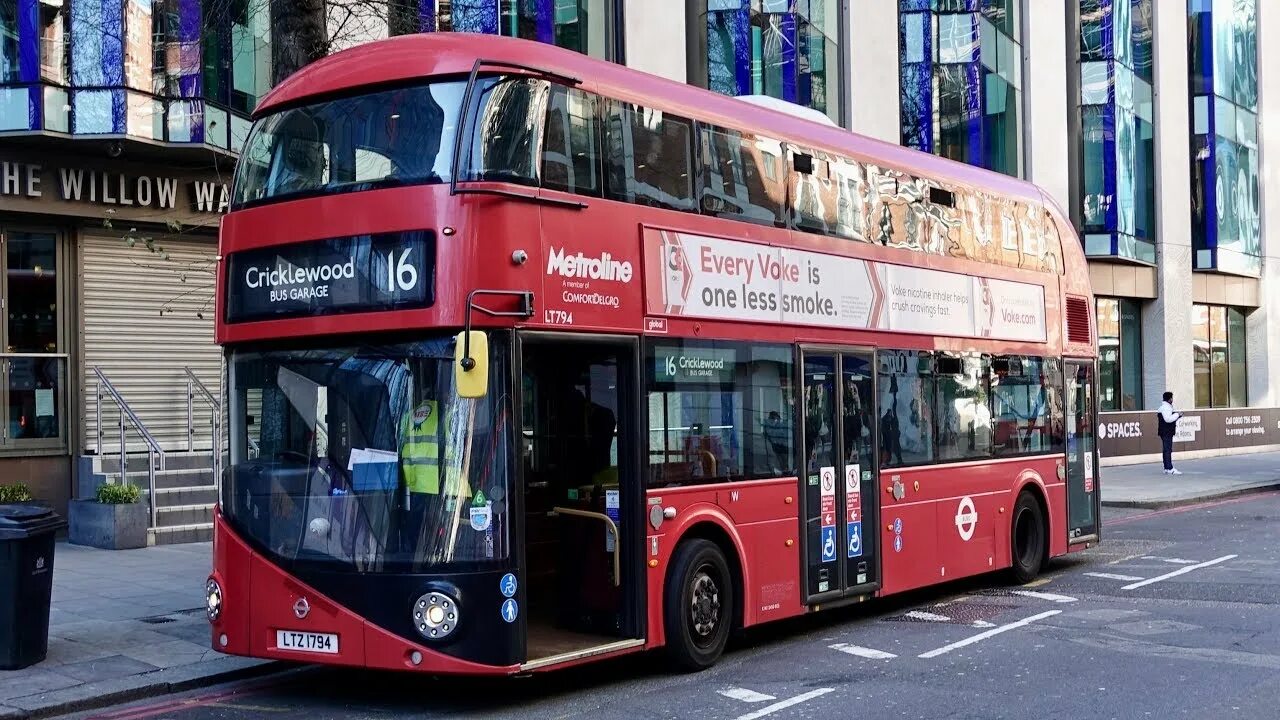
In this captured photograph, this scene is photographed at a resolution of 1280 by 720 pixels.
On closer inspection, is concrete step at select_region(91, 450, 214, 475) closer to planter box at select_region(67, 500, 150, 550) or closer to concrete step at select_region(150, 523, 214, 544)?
planter box at select_region(67, 500, 150, 550)

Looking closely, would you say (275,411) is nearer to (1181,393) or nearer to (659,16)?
(659,16)

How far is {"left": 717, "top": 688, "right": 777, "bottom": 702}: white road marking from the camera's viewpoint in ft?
28.9

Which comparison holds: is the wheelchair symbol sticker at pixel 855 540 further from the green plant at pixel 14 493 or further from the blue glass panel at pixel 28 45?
the blue glass panel at pixel 28 45

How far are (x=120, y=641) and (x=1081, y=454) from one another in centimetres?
1058

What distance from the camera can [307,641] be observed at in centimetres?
844

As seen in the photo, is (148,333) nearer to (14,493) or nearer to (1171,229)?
(14,493)

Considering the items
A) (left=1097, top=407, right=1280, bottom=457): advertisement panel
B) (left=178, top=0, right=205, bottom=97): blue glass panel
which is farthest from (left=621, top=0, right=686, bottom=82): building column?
(left=1097, top=407, right=1280, bottom=457): advertisement panel

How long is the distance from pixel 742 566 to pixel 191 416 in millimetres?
10755

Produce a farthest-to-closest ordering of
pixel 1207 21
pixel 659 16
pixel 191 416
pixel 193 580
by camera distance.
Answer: pixel 1207 21, pixel 659 16, pixel 191 416, pixel 193 580

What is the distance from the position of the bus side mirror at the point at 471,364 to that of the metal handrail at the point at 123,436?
9605mm

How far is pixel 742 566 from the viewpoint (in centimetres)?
1025

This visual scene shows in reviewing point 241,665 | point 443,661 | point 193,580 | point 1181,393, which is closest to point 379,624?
point 443,661

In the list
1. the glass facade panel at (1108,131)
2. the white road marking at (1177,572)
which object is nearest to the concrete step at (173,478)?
the white road marking at (1177,572)

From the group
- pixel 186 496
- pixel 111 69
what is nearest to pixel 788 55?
pixel 111 69
